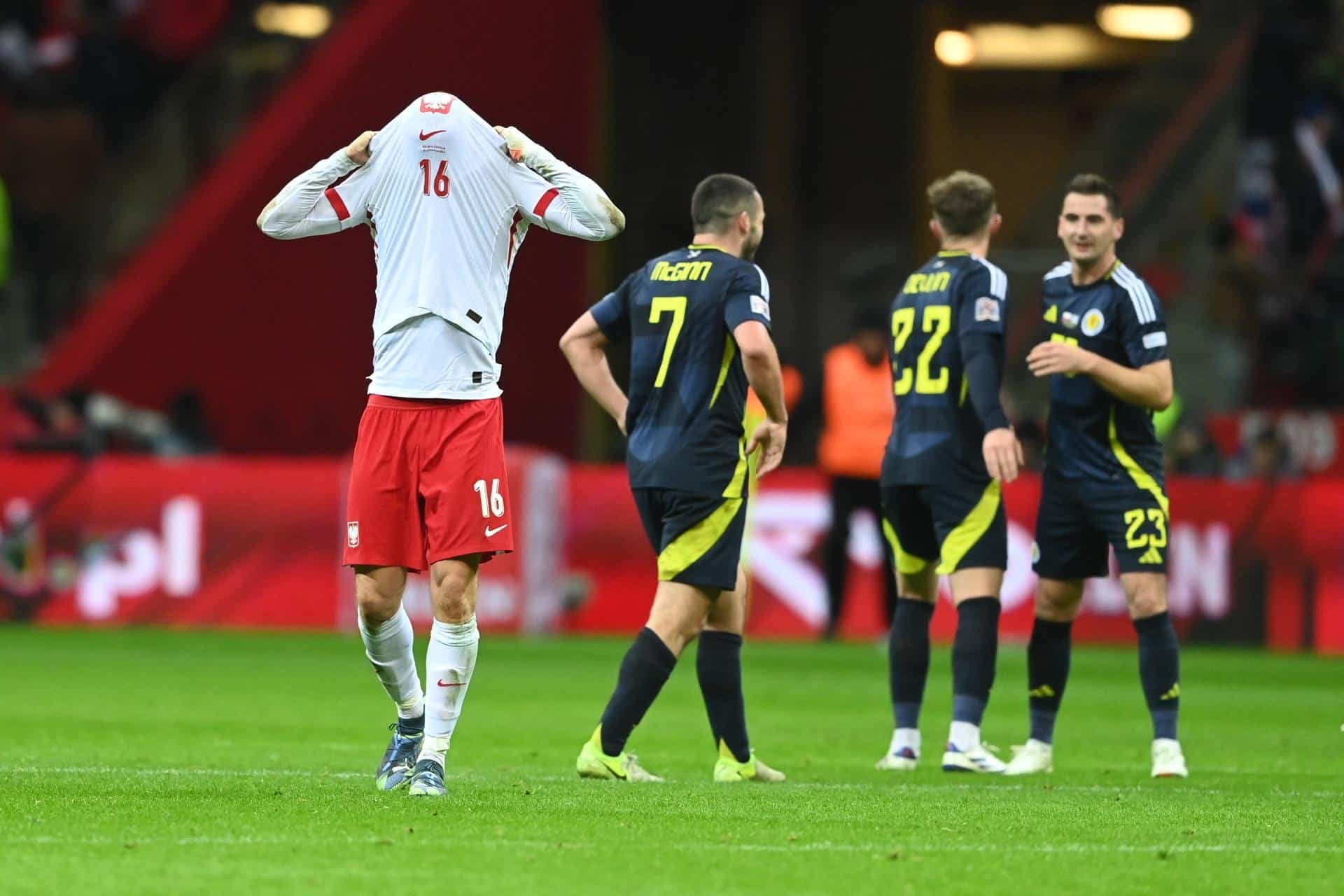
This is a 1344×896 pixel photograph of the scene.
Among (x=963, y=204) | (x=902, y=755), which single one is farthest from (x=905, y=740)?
(x=963, y=204)

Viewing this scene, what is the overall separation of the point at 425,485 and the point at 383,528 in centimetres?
18

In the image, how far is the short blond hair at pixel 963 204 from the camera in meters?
9.21

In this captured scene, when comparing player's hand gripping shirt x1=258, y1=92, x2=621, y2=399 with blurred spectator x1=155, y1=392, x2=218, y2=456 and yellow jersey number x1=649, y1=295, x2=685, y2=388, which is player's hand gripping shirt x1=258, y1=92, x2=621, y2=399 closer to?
yellow jersey number x1=649, y1=295, x2=685, y2=388

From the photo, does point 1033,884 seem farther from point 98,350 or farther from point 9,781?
point 98,350

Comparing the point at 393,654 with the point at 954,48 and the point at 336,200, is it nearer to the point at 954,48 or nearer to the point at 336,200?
the point at 336,200

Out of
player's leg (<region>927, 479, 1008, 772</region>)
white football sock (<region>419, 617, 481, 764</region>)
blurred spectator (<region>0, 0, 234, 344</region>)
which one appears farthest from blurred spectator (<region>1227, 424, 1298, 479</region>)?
white football sock (<region>419, 617, 481, 764</region>)

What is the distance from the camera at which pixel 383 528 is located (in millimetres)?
7359

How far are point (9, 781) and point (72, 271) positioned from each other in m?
15.0

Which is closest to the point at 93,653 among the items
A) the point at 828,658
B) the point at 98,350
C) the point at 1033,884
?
the point at 828,658

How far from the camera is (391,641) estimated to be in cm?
753

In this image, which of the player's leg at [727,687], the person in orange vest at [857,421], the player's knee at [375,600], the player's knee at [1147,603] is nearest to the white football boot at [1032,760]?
the player's knee at [1147,603]

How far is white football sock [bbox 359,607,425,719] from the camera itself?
296 inches

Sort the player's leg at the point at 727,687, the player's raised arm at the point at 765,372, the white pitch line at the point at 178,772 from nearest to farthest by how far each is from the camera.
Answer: the white pitch line at the point at 178,772
the player's raised arm at the point at 765,372
the player's leg at the point at 727,687

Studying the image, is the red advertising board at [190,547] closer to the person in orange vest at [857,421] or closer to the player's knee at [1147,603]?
the person in orange vest at [857,421]
